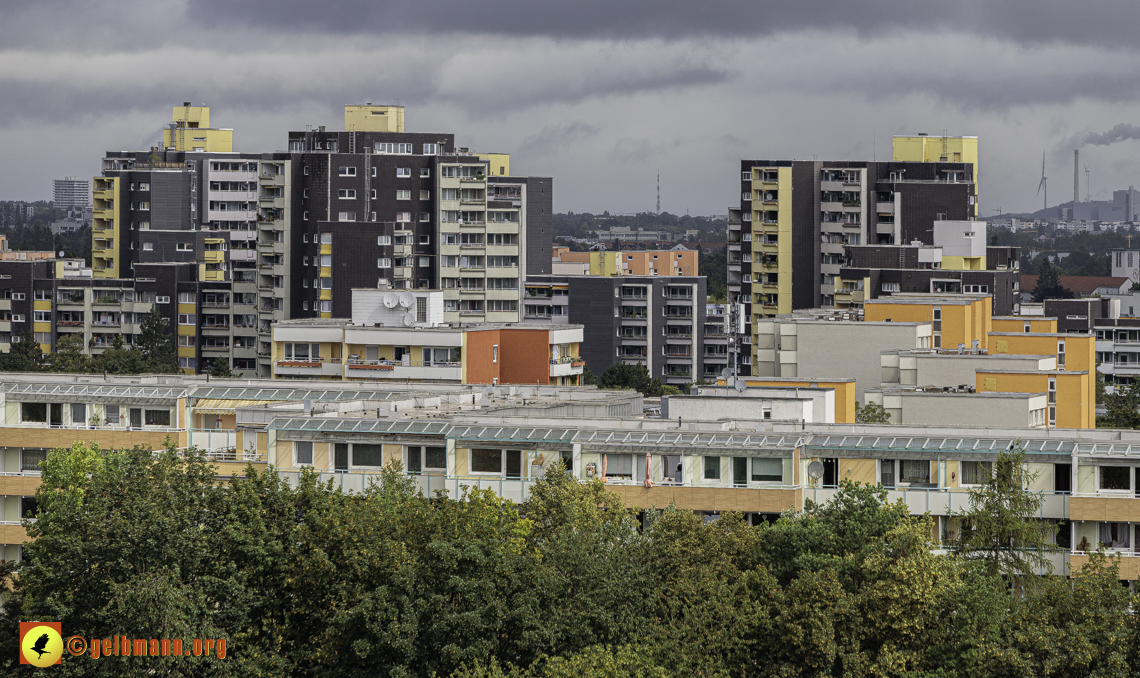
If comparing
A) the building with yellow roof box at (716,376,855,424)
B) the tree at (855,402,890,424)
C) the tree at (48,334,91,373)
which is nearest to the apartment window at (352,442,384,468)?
the building with yellow roof box at (716,376,855,424)

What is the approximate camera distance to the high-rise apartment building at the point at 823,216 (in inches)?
6511

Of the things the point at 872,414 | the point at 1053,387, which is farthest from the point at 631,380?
the point at 872,414

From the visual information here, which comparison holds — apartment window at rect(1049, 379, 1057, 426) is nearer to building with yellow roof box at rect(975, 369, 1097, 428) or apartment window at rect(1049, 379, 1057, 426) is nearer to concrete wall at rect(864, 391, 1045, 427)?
building with yellow roof box at rect(975, 369, 1097, 428)

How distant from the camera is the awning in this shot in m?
73.1

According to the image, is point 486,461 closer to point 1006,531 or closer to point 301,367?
point 1006,531

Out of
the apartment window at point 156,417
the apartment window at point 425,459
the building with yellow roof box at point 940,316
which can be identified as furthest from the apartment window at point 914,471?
the building with yellow roof box at point 940,316

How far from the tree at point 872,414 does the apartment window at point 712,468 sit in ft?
87.8

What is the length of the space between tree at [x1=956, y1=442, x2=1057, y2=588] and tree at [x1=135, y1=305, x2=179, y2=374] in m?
112

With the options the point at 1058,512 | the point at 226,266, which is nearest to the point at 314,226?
the point at 226,266

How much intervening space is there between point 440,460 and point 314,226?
3802 inches

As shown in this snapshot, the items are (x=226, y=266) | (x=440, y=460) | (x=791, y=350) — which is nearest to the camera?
(x=440, y=460)

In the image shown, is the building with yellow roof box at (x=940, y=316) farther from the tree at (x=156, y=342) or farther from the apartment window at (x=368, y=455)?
the tree at (x=156, y=342)

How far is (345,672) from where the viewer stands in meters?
44.2

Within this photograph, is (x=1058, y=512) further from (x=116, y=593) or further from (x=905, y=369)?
(x=905, y=369)
